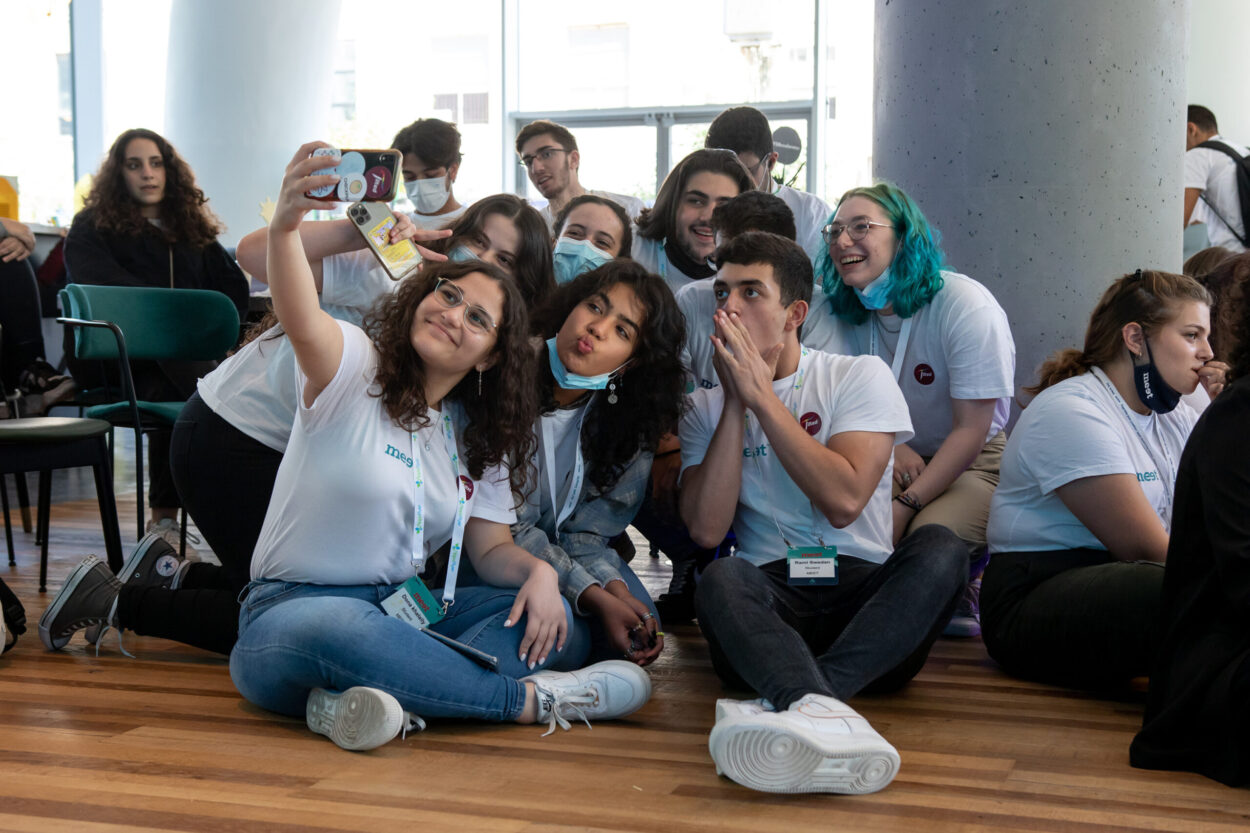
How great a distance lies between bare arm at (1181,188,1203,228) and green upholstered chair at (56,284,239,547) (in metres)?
4.27

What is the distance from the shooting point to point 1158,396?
2.77 m

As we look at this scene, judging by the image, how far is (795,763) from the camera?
6.45 ft

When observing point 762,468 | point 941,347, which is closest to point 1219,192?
point 941,347

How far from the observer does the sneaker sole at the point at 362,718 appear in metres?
2.17

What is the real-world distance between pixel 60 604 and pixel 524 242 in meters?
1.44

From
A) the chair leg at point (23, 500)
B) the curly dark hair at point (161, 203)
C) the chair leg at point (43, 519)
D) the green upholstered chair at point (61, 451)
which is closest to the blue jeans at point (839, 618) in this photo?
the green upholstered chair at point (61, 451)

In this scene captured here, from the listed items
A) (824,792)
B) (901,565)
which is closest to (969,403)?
(901,565)

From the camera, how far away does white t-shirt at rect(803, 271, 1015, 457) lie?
11.0 ft

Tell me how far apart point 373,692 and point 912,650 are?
1091 mm

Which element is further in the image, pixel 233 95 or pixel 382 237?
pixel 233 95

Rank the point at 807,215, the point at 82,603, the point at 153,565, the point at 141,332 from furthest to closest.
→ the point at 807,215 < the point at 141,332 < the point at 153,565 < the point at 82,603

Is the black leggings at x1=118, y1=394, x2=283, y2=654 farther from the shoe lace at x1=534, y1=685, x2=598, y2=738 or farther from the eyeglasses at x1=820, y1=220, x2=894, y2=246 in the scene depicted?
the eyeglasses at x1=820, y1=220, x2=894, y2=246

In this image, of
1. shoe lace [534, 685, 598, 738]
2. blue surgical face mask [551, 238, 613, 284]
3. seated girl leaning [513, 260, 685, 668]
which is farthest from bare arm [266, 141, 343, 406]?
blue surgical face mask [551, 238, 613, 284]

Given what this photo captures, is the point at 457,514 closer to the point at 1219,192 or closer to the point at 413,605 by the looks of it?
the point at 413,605
